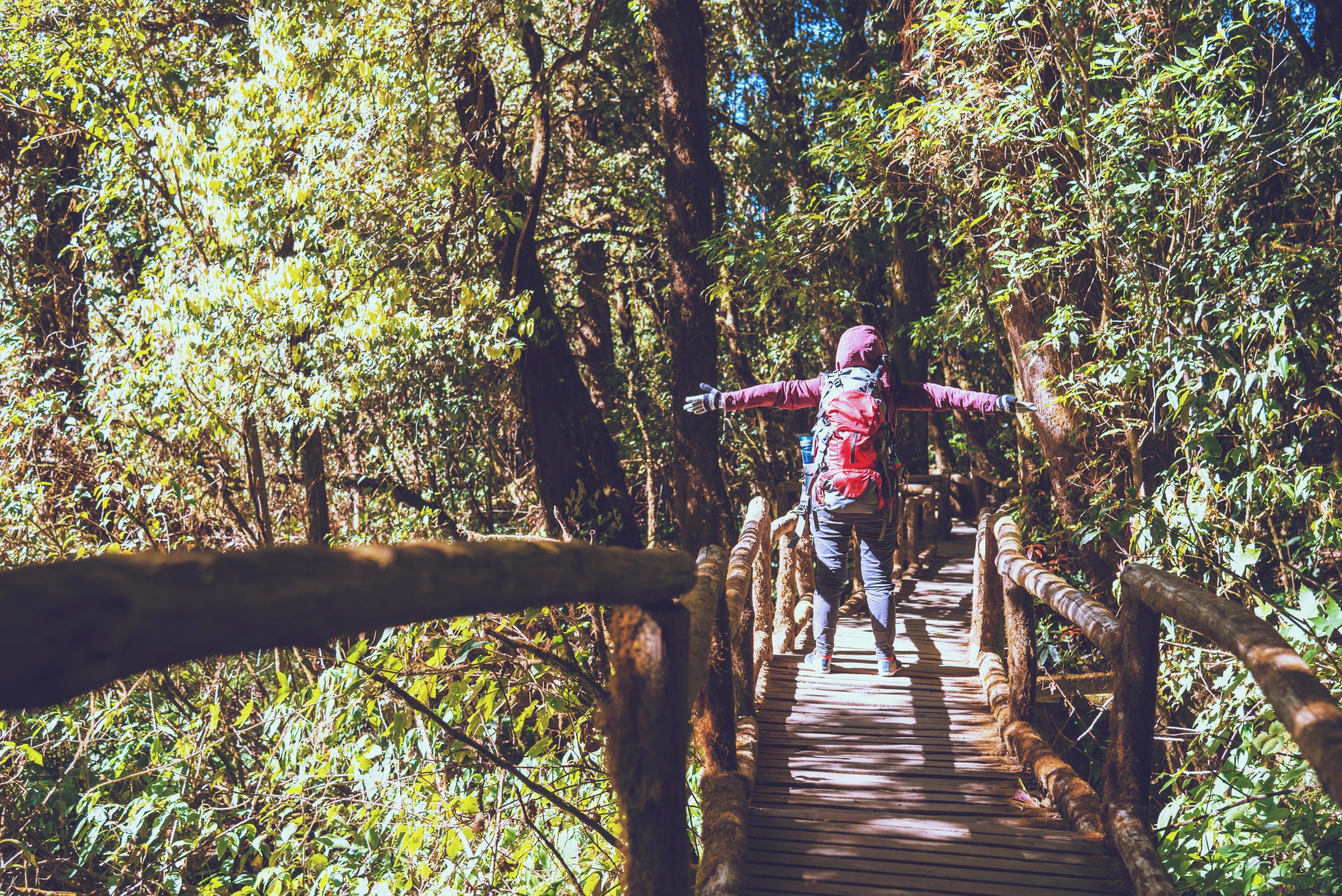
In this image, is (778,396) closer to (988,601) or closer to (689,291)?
(988,601)

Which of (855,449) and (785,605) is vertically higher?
(855,449)

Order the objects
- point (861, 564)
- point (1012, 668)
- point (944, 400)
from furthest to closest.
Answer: point (944, 400), point (861, 564), point (1012, 668)

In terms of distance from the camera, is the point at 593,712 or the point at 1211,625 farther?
the point at 593,712

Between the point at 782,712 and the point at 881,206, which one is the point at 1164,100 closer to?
the point at 881,206

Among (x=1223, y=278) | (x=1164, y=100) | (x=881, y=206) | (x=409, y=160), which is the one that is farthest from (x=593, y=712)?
(x=409, y=160)

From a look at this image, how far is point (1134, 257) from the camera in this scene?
4.82 m

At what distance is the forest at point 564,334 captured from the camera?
4105mm

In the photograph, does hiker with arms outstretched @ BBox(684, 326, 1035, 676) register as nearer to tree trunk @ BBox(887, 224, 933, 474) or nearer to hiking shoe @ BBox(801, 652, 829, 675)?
hiking shoe @ BBox(801, 652, 829, 675)

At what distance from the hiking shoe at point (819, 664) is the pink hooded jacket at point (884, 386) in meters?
1.42

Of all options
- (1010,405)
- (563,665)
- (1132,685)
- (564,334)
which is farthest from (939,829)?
(564,334)

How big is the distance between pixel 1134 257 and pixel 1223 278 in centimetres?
56

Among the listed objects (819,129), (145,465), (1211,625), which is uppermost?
(819,129)

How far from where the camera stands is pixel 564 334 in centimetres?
994

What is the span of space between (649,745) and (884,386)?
3.16 m
